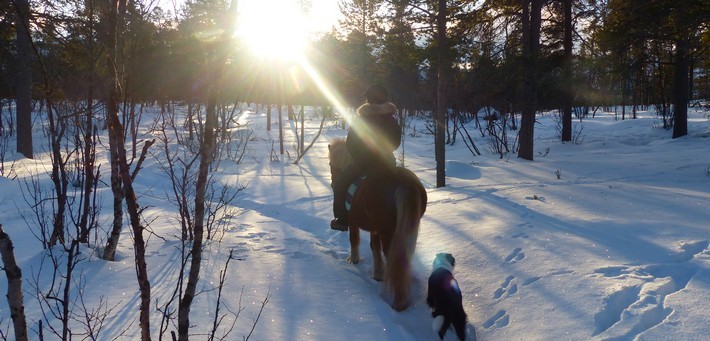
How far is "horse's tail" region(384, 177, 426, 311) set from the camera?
3.64 m

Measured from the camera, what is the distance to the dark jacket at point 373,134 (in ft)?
14.7

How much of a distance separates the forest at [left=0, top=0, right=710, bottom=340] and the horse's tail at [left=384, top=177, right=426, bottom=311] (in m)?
1.59

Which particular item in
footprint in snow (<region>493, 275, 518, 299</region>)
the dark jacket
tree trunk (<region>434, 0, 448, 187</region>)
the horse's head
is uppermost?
tree trunk (<region>434, 0, 448, 187</region>)

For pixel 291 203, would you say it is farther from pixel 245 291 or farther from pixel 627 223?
pixel 627 223

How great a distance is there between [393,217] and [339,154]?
65.1 inches

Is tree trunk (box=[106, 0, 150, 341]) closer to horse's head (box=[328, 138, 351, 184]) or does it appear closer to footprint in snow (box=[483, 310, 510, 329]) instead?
footprint in snow (box=[483, 310, 510, 329])

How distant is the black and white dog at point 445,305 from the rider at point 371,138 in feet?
4.63

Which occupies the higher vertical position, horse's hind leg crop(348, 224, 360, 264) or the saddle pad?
the saddle pad

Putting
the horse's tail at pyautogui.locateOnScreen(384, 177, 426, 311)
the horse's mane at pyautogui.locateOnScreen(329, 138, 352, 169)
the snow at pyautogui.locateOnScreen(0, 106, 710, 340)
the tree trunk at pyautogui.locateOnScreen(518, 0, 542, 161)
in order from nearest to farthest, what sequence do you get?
the snow at pyautogui.locateOnScreen(0, 106, 710, 340), the horse's tail at pyautogui.locateOnScreen(384, 177, 426, 311), the horse's mane at pyautogui.locateOnScreen(329, 138, 352, 169), the tree trunk at pyautogui.locateOnScreen(518, 0, 542, 161)

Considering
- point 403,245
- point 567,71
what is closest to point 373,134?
point 403,245

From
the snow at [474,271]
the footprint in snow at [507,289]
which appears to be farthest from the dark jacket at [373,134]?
the footprint in snow at [507,289]

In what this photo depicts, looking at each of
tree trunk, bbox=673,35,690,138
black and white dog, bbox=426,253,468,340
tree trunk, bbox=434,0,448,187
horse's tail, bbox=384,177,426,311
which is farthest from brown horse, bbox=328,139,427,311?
tree trunk, bbox=673,35,690,138

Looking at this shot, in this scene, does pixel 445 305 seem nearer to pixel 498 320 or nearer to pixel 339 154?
pixel 498 320

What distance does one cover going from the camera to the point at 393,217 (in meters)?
3.87
